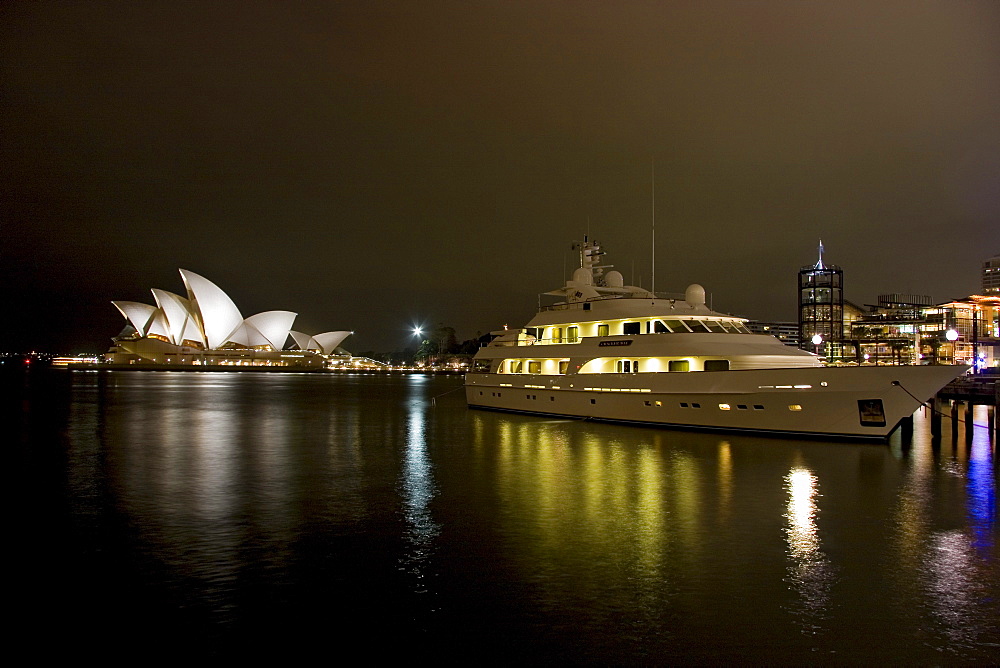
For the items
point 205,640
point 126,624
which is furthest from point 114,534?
point 205,640

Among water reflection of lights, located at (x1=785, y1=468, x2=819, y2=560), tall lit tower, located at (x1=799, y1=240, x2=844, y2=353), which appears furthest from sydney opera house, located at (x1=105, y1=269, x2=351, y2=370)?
water reflection of lights, located at (x1=785, y1=468, x2=819, y2=560)

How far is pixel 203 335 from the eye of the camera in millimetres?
143500

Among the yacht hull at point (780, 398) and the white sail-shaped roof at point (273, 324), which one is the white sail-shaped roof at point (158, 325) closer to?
the white sail-shaped roof at point (273, 324)

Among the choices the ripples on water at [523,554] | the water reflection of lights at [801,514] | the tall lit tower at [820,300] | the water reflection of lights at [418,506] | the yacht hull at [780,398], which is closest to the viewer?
the ripples on water at [523,554]

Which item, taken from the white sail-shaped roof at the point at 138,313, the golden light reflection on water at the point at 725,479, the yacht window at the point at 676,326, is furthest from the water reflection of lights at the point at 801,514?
the white sail-shaped roof at the point at 138,313

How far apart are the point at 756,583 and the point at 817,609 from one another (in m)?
1.18

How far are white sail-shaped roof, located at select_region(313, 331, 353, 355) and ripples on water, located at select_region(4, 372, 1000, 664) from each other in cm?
16694

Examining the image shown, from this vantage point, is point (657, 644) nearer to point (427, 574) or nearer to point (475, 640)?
point (475, 640)

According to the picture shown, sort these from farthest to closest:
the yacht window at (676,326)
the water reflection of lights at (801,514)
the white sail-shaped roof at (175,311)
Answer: the white sail-shaped roof at (175,311), the yacht window at (676,326), the water reflection of lights at (801,514)

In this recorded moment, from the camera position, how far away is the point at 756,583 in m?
10.6

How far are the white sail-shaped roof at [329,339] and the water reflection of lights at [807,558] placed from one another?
589 ft

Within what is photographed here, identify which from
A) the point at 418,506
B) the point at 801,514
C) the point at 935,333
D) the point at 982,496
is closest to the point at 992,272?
the point at 935,333

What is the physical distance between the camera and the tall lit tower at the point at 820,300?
105 meters

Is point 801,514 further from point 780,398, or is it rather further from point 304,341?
point 304,341
